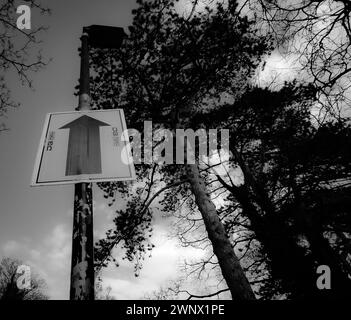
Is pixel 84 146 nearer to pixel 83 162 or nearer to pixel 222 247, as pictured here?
pixel 83 162

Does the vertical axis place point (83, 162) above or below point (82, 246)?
above

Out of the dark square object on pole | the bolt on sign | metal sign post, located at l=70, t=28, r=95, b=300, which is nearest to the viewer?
metal sign post, located at l=70, t=28, r=95, b=300

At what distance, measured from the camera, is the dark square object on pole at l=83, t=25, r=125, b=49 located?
3.56 m

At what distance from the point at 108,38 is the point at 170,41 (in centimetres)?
429

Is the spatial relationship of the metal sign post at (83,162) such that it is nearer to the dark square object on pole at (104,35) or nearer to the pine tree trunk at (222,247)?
the dark square object on pole at (104,35)

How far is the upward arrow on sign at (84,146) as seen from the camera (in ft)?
7.20

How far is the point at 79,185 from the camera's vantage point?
2.26m

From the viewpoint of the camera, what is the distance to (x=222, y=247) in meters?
6.12

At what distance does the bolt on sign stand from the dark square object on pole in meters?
1.56

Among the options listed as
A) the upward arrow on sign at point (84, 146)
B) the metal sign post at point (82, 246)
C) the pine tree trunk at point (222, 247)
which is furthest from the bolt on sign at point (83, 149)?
the pine tree trunk at point (222, 247)

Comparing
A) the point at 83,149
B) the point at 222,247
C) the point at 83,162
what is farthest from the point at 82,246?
the point at 222,247

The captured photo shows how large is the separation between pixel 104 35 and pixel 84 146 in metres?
1.98

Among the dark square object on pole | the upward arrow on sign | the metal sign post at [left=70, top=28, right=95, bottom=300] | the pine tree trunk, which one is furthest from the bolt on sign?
the pine tree trunk

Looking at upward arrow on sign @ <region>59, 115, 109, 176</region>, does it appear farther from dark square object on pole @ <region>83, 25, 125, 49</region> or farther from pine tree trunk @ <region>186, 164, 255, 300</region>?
pine tree trunk @ <region>186, 164, 255, 300</region>
